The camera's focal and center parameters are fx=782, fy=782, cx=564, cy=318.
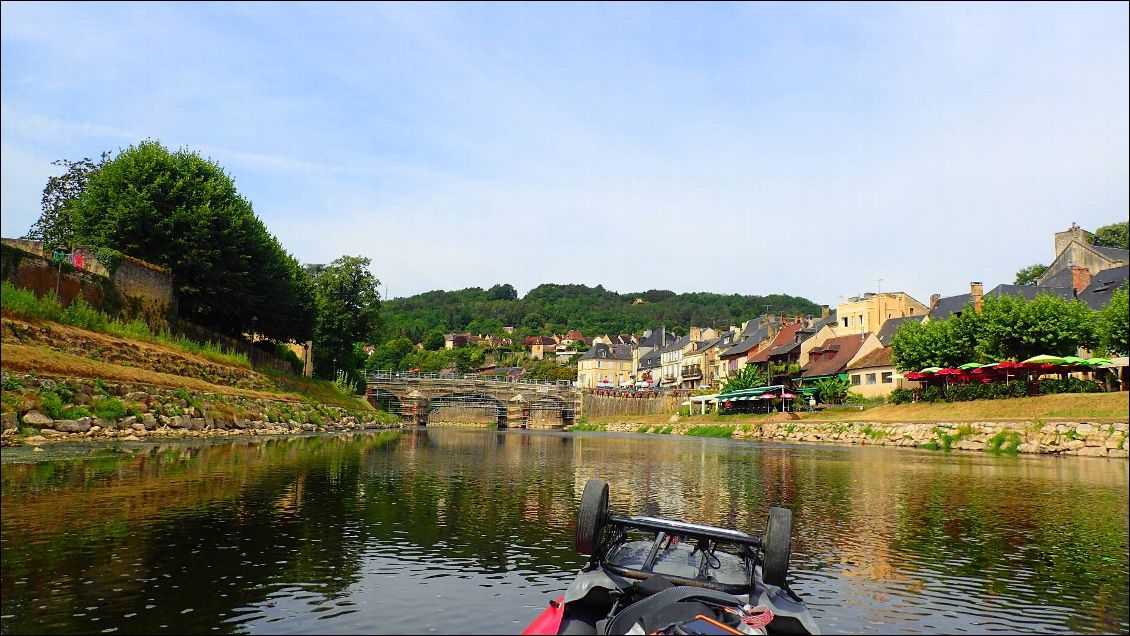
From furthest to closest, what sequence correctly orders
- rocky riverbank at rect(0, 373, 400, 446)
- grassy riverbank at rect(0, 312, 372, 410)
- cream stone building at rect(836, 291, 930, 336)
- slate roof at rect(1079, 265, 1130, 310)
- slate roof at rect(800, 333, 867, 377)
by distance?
cream stone building at rect(836, 291, 930, 336) < slate roof at rect(800, 333, 867, 377) < slate roof at rect(1079, 265, 1130, 310) < grassy riverbank at rect(0, 312, 372, 410) < rocky riverbank at rect(0, 373, 400, 446)

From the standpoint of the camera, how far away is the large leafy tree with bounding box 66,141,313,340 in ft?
181

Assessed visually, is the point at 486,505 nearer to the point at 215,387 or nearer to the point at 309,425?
the point at 215,387

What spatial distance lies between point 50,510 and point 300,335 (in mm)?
64122

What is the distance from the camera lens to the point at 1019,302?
6500cm

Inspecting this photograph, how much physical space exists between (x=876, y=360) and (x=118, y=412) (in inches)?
3108

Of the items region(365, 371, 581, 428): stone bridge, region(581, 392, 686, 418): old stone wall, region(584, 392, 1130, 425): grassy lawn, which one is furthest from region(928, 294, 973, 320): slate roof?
region(365, 371, 581, 428): stone bridge

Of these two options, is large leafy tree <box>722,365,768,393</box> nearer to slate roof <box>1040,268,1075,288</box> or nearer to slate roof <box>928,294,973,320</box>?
slate roof <box>928,294,973,320</box>

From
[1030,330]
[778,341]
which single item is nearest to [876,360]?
[778,341]

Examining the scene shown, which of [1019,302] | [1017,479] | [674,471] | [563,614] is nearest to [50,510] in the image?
[563,614]

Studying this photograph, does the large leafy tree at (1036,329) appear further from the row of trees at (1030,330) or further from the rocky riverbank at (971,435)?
the rocky riverbank at (971,435)

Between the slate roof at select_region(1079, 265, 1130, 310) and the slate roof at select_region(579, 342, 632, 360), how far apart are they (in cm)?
11903

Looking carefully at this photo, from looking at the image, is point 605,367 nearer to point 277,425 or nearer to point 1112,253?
point 1112,253

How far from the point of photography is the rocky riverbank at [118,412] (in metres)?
30.4

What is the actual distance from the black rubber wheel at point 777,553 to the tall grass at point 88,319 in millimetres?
37965
